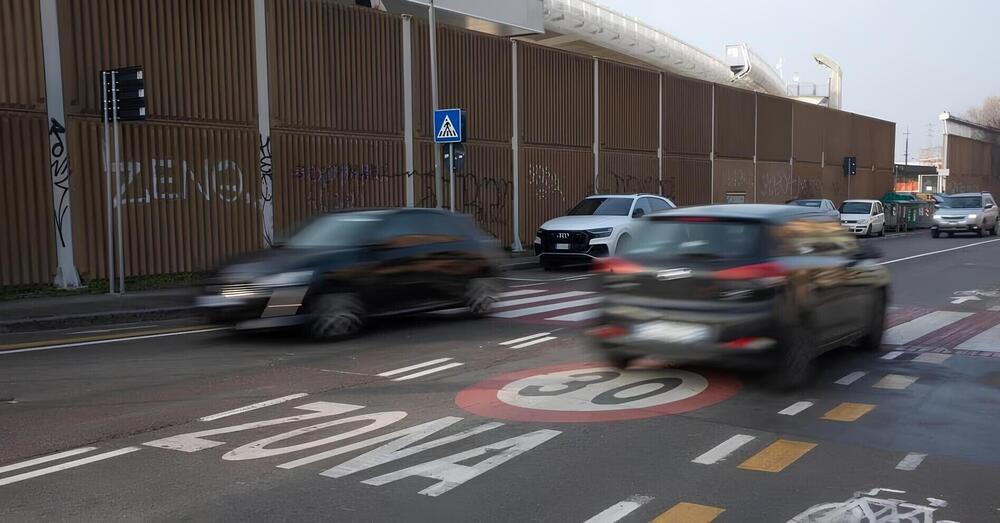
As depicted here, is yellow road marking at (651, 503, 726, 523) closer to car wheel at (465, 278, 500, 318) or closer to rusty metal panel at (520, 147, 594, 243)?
car wheel at (465, 278, 500, 318)

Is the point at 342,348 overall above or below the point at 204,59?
below

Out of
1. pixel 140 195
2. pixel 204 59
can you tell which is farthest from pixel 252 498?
pixel 204 59

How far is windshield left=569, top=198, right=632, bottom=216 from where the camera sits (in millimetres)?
20797

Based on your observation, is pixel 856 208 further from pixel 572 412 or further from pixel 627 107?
pixel 572 412

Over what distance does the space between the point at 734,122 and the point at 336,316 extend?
31291mm

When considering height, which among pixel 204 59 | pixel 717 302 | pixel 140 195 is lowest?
pixel 717 302

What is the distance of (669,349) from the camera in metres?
7.34

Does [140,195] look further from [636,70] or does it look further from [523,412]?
[636,70]

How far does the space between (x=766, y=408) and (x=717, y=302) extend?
0.93m

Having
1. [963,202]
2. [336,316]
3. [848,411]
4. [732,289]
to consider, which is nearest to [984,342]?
[848,411]

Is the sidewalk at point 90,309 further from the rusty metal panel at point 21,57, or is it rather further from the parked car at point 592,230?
the parked car at point 592,230

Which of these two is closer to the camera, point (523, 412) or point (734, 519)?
point (734, 519)

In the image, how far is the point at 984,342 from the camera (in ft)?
32.8

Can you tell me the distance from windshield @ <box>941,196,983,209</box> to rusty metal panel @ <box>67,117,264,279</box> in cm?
2962
